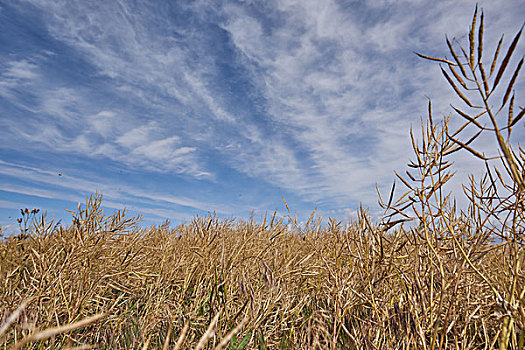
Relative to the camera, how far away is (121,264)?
252 cm

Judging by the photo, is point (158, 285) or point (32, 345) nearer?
point (32, 345)

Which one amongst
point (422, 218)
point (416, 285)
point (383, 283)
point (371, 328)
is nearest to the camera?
point (422, 218)

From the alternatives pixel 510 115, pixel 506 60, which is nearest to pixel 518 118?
pixel 510 115

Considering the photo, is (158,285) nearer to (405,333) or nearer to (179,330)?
(179,330)

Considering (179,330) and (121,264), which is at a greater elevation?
(121,264)

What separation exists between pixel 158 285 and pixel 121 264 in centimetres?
33

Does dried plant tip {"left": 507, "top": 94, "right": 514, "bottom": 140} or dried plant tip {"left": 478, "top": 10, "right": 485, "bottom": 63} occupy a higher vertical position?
dried plant tip {"left": 478, "top": 10, "right": 485, "bottom": 63}

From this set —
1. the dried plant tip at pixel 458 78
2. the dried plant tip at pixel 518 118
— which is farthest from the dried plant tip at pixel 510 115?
the dried plant tip at pixel 458 78

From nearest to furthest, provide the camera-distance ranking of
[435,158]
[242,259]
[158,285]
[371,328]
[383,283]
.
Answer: [435,158] → [371,328] → [383,283] → [158,285] → [242,259]

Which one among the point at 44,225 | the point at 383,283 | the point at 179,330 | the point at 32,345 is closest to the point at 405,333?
the point at 383,283

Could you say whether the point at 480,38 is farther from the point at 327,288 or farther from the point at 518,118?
the point at 327,288

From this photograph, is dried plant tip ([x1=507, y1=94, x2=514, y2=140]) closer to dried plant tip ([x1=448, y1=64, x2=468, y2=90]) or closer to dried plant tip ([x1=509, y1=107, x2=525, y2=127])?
dried plant tip ([x1=509, y1=107, x2=525, y2=127])

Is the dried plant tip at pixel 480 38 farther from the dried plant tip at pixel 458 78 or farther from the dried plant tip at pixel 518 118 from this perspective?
the dried plant tip at pixel 518 118

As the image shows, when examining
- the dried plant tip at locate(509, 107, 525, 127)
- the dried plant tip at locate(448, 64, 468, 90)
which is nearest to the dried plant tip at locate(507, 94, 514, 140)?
the dried plant tip at locate(509, 107, 525, 127)
